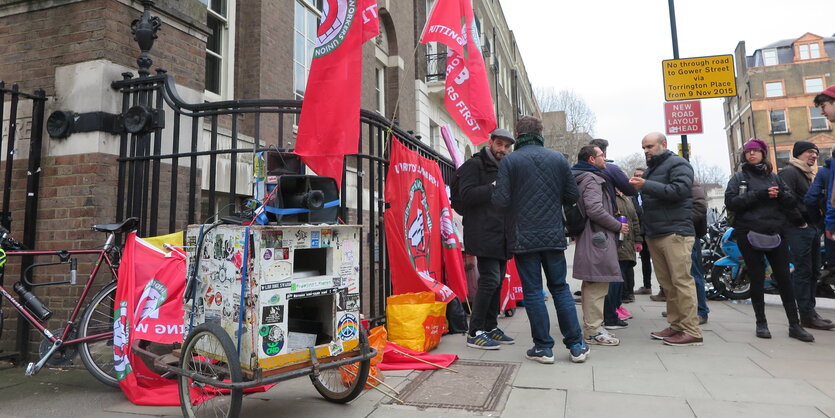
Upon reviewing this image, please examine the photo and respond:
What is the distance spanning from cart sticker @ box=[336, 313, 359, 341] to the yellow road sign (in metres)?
8.40

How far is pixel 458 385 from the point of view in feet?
11.0

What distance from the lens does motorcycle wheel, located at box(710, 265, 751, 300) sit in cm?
716

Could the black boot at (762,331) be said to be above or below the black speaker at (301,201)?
below

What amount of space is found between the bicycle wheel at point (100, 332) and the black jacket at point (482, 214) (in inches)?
119

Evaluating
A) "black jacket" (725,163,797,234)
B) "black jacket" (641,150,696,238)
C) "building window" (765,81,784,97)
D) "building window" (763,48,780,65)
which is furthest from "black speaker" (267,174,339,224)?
"building window" (763,48,780,65)

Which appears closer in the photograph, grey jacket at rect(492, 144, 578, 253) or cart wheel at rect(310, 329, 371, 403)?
cart wheel at rect(310, 329, 371, 403)

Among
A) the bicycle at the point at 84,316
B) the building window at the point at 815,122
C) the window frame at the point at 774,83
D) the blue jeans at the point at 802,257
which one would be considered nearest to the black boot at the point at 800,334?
the blue jeans at the point at 802,257

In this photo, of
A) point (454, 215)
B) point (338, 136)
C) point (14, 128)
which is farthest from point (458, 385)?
point (14, 128)

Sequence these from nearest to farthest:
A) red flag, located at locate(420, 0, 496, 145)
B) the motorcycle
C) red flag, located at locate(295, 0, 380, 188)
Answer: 1. red flag, located at locate(295, 0, 380, 188)
2. red flag, located at locate(420, 0, 496, 145)
3. the motorcycle

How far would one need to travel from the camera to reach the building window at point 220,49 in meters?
7.80

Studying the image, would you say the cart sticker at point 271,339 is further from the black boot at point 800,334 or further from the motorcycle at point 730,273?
the motorcycle at point 730,273

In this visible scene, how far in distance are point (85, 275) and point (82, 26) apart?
2132 millimetres

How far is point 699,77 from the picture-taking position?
8.89 meters

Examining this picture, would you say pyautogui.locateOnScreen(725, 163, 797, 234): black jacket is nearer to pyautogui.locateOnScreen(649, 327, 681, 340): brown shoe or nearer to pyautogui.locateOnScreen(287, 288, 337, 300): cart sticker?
pyautogui.locateOnScreen(649, 327, 681, 340): brown shoe
